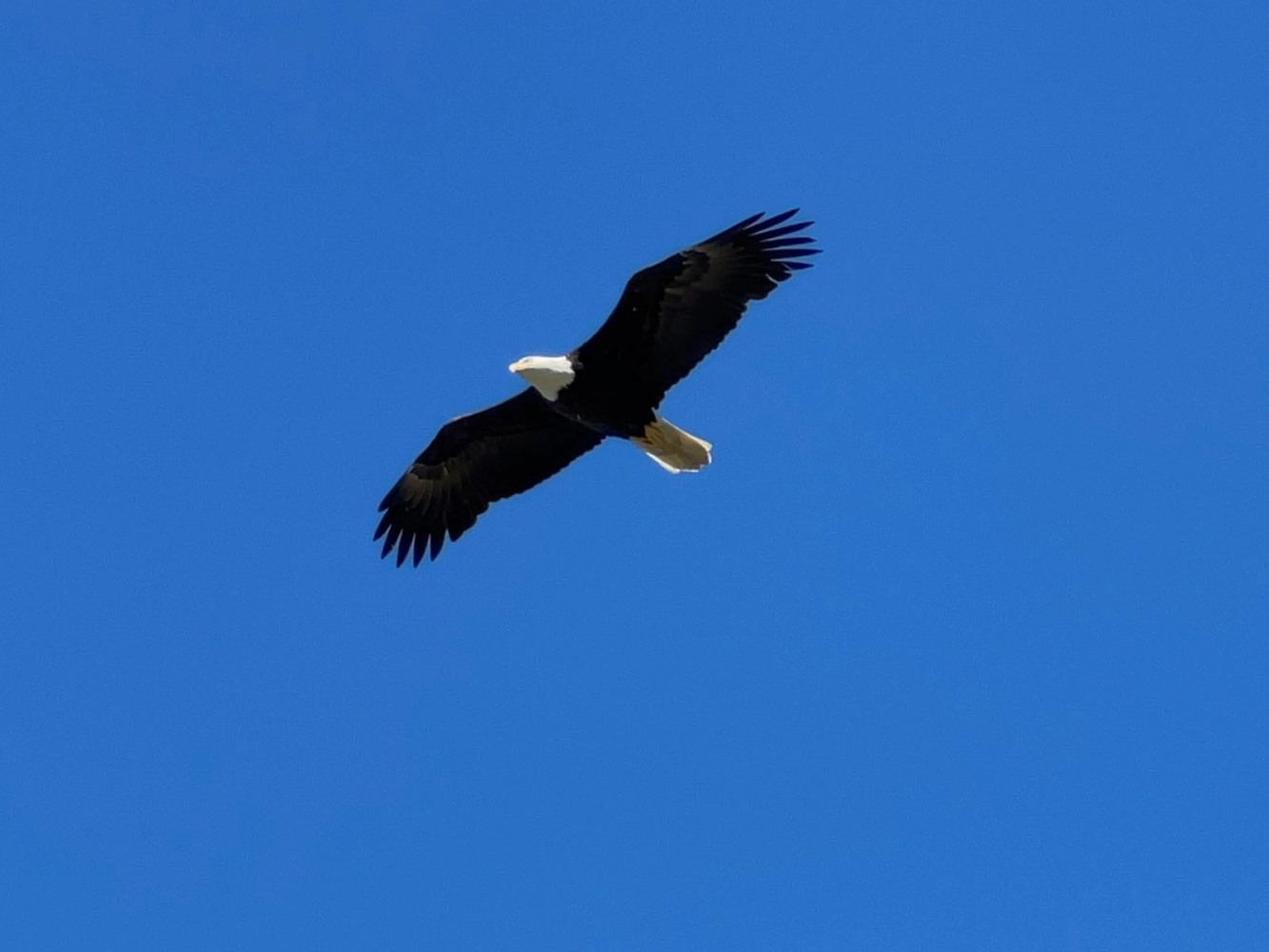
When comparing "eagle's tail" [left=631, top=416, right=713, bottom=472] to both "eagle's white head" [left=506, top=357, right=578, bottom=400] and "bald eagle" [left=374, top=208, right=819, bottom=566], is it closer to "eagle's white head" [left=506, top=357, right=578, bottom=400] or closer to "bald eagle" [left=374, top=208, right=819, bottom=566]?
"bald eagle" [left=374, top=208, right=819, bottom=566]

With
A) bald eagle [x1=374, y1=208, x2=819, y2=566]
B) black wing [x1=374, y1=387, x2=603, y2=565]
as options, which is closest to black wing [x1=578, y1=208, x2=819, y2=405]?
bald eagle [x1=374, y1=208, x2=819, y2=566]

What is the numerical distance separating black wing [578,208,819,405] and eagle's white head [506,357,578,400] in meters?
0.29

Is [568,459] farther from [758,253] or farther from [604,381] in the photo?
[758,253]

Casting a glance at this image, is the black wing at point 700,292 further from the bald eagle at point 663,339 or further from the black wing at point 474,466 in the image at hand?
the black wing at point 474,466

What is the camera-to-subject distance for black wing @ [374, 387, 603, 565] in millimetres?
17391

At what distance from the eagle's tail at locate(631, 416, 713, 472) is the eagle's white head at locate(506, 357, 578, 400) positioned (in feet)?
2.79

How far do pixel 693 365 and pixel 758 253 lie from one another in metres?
1.11

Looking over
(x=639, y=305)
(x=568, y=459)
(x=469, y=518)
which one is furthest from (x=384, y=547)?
(x=639, y=305)

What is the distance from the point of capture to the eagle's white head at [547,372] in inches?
637

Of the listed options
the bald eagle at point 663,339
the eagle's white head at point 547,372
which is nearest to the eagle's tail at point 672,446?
the bald eagle at point 663,339

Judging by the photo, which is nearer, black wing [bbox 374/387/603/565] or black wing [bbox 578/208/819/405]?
black wing [bbox 578/208/819/405]

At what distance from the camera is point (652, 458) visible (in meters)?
16.9

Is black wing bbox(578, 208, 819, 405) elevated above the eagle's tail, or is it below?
above

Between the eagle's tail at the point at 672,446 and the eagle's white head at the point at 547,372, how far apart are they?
2.79 ft
